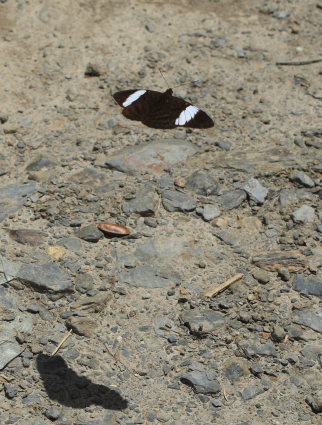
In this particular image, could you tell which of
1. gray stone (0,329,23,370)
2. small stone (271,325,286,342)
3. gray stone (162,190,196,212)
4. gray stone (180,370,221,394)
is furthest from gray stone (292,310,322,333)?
gray stone (0,329,23,370)

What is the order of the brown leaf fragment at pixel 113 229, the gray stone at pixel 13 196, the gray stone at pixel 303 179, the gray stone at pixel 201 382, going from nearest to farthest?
the gray stone at pixel 201 382, the brown leaf fragment at pixel 113 229, the gray stone at pixel 13 196, the gray stone at pixel 303 179

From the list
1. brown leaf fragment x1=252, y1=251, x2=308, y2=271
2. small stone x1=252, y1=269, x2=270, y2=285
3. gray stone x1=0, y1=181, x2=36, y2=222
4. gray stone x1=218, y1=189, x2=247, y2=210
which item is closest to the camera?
small stone x1=252, y1=269, x2=270, y2=285

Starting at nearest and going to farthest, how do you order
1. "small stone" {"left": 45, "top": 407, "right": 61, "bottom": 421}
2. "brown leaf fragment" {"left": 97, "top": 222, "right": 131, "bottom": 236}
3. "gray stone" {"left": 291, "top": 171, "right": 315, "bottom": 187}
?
1. "small stone" {"left": 45, "top": 407, "right": 61, "bottom": 421}
2. "brown leaf fragment" {"left": 97, "top": 222, "right": 131, "bottom": 236}
3. "gray stone" {"left": 291, "top": 171, "right": 315, "bottom": 187}

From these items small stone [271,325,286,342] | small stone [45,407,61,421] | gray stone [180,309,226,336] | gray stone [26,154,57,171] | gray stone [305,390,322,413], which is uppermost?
gray stone [26,154,57,171]

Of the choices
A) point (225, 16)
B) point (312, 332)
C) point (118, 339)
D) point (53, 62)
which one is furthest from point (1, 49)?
point (312, 332)

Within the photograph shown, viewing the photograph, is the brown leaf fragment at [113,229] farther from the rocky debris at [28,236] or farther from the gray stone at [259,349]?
the gray stone at [259,349]

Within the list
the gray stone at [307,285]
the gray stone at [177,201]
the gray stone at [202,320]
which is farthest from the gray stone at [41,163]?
the gray stone at [307,285]

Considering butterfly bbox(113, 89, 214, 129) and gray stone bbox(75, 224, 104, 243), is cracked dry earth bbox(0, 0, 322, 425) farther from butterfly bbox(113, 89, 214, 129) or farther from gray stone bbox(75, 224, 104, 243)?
butterfly bbox(113, 89, 214, 129)

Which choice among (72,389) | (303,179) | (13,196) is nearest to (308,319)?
(303,179)
